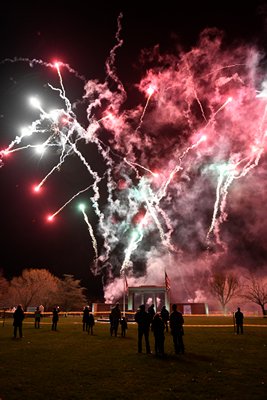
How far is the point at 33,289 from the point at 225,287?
4505cm

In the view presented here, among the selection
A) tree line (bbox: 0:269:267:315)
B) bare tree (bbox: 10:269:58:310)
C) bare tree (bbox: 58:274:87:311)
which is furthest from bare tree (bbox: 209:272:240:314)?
bare tree (bbox: 10:269:58:310)

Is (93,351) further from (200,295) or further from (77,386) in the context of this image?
(200,295)

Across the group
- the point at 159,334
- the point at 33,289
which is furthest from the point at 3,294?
the point at 159,334

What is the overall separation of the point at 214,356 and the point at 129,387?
18.1 ft

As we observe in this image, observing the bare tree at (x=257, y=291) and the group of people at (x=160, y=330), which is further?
the bare tree at (x=257, y=291)

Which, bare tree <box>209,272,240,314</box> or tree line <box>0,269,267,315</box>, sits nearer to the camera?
tree line <box>0,269,267,315</box>

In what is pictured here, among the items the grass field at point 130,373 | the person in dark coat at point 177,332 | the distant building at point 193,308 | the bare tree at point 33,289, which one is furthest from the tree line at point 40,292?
the person in dark coat at point 177,332

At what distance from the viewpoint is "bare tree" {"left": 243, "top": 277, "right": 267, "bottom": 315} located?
75.9 meters

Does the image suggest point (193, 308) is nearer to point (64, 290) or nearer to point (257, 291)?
point (257, 291)

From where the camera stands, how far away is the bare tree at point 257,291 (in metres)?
75.9

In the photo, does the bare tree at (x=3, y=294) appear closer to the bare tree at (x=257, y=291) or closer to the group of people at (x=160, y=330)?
the bare tree at (x=257, y=291)

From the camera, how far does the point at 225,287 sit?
263 feet

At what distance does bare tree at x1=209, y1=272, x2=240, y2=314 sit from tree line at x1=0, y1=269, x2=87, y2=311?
32.4 m

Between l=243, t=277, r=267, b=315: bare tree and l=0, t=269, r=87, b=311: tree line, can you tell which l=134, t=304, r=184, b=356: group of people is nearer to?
l=0, t=269, r=87, b=311: tree line
